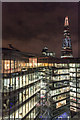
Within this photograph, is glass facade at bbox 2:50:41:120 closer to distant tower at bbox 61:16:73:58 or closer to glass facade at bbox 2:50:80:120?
glass facade at bbox 2:50:80:120

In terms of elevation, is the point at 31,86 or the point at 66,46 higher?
the point at 66,46

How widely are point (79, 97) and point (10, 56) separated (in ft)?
82.6

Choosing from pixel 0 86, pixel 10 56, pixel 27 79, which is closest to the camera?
pixel 0 86

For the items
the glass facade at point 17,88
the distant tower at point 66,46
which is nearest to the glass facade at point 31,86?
the glass facade at point 17,88

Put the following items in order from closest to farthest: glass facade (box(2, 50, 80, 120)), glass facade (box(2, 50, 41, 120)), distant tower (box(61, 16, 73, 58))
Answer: glass facade (box(2, 50, 41, 120)) → glass facade (box(2, 50, 80, 120)) → distant tower (box(61, 16, 73, 58))

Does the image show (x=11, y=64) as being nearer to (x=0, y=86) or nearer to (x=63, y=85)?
(x=0, y=86)

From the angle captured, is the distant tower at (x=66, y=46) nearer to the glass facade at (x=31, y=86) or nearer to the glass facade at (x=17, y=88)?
the glass facade at (x=31, y=86)

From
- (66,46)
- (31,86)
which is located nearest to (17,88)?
(31,86)

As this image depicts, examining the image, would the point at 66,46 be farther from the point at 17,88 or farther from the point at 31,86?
the point at 17,88

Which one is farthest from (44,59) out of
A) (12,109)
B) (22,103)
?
(12,109)

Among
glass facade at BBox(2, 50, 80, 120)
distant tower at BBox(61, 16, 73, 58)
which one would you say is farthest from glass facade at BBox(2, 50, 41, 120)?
distant tower at BBox(61, 16, 73, 58)

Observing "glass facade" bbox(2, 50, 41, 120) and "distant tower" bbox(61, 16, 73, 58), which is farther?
"distant tower" bbox(61, 16, 73, 58)

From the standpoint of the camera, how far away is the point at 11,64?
9.05 metres

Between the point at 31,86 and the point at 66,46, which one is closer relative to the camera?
the point at 31,86
